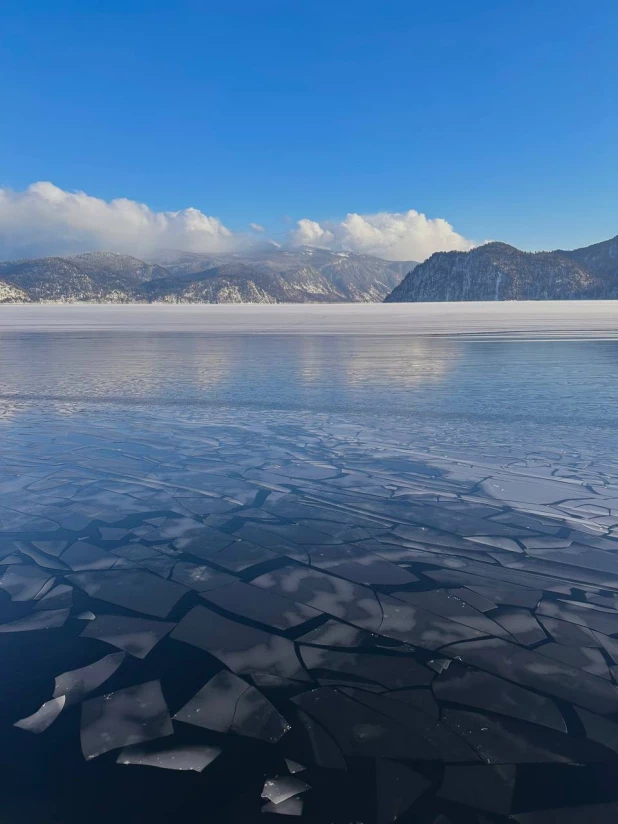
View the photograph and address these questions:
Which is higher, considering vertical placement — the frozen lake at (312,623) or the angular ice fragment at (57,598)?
the frozen lake at (312,623)

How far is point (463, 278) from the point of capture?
141 m

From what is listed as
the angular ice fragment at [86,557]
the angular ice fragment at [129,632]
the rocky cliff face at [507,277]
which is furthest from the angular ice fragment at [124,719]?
the rocky cliff face at [507,277]

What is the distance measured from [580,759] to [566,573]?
1.62 m

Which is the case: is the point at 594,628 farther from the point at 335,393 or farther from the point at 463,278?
the point at 463,278

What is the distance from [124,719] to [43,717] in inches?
14.2

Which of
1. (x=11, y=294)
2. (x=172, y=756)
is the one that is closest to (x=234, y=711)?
(x=172, y=756)

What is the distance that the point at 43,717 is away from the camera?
8.25 feet

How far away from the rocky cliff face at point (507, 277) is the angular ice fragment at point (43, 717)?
13867 cm

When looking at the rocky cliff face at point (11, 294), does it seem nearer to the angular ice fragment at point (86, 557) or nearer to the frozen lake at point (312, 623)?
the frozen lake at point (312, 623)

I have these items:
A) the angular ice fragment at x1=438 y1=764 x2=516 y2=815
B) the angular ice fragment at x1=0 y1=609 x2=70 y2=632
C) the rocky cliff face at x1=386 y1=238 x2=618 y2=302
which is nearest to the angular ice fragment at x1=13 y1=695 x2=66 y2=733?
the angular ice fragment at x1=0 y1=609 x2=70 y2=632

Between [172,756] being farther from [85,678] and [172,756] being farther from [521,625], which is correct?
[521,625]

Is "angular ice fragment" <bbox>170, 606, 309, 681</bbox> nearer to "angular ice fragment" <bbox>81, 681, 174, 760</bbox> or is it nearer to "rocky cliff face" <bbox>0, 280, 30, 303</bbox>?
"angular ice fragment" <bbox>81, 681, 174, 760</bbox>

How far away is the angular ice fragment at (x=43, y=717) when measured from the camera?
8.04 feet

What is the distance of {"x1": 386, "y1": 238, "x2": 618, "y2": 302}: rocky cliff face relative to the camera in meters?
130
